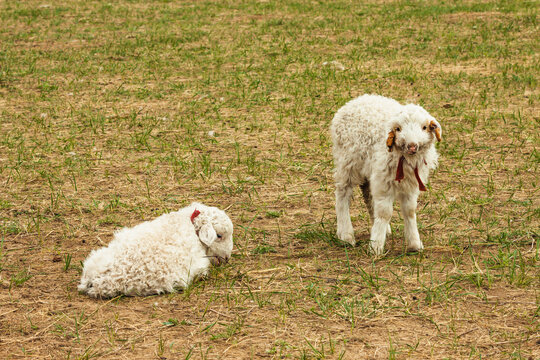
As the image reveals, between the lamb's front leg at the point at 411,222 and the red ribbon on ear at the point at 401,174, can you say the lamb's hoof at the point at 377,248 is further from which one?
the red ribbon on ear at the point at 401,174

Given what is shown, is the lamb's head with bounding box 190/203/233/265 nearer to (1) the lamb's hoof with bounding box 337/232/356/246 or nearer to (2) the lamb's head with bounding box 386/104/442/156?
(1) the lamb's hoof with bounding box 337/232/356/246

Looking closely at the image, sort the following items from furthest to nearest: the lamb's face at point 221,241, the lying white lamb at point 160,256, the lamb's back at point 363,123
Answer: the lamb's back at point 363,123
the lamb's face at point 221,241
the lying white lamb at point 160,256

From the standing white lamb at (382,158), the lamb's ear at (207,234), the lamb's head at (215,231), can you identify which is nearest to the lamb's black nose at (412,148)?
the standing white lamb at (382,158)

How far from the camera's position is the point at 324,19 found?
55.8ft

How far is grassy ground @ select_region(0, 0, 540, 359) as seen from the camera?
174 inches

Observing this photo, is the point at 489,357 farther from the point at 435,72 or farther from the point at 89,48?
the point at 89,48

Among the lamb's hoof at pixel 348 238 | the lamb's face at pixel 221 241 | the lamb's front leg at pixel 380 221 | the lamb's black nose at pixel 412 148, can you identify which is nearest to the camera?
the lamb's black nose at pixel 412 148

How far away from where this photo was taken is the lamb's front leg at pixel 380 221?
5.55m

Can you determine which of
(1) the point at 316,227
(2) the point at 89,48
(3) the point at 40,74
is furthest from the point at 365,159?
(2) the point at 89,48

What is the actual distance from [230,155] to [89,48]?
7495 millimetres

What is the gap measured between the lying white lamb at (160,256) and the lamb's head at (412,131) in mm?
1476

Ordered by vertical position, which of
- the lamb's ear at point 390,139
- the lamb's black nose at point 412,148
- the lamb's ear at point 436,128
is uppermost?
the lamb's ear at point 436,128

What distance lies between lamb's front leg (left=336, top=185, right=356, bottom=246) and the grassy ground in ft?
0.57

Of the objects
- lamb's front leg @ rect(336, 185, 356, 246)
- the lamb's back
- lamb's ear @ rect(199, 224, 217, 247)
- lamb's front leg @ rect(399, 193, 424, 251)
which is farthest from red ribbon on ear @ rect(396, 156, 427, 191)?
lamb's ear @ rect(199, 224, 217, 247)
